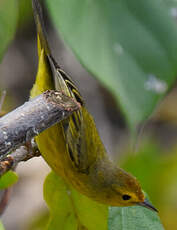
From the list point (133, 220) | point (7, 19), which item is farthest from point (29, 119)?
point (133, 220)

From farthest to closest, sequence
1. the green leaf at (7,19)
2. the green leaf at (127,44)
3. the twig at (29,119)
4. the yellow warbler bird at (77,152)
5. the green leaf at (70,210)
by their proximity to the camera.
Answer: the yellow warbler bird at (77,152), the green leaf at (70,210), the green leaf at (7,19), the green leaf at (127,44), the twig at (29,119)

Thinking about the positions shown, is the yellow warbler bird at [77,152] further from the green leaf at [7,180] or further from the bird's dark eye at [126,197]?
the green leaf at [7,180]

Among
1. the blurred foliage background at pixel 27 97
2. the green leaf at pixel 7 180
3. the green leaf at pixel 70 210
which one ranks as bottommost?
the blurred foliage background at pixel 27 97

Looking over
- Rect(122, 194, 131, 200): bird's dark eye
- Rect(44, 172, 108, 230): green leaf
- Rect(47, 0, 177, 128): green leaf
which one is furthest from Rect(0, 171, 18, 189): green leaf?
Rect(122, 194, 131, 200): bird's dark eye

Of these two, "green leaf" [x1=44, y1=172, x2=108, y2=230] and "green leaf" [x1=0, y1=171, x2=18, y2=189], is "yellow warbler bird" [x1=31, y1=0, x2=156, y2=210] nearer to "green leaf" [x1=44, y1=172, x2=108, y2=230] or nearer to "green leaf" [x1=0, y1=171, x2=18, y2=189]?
"green leaf" [x1=44, y1=172, x2=108, y2=230]

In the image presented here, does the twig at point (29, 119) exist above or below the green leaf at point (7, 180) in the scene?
above

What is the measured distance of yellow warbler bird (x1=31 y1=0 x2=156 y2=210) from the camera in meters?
3.22

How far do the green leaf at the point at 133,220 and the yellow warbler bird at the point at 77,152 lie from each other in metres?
0.32

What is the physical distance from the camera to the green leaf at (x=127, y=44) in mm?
2338

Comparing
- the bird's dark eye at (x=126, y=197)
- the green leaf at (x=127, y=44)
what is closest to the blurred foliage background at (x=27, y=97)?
the bird's dark eye at (x=126, y=197)

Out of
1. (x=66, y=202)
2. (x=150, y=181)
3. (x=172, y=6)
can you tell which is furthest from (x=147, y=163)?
(x=172, y=6)

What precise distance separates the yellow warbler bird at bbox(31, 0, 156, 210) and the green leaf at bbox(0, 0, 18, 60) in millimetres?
620

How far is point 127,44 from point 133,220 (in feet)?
2.89

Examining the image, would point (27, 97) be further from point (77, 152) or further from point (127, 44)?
point (127, 44)
